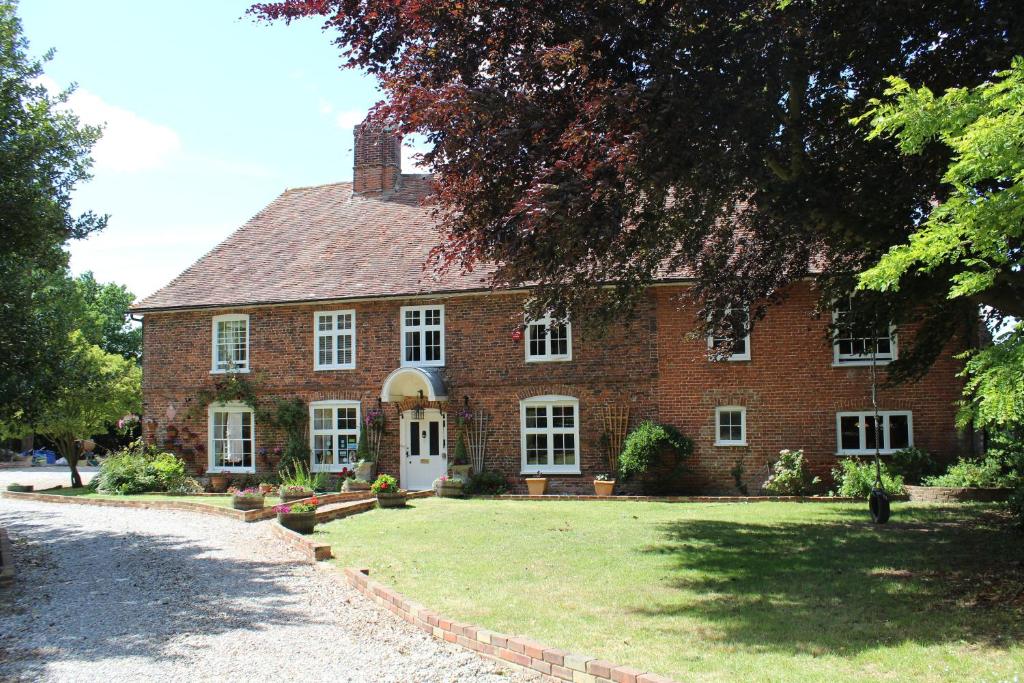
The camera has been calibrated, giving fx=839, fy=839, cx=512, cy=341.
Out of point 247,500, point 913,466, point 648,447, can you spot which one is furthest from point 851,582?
point 247,500

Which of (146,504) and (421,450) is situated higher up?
(421,450)

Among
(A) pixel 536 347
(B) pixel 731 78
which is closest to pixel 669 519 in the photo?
(A) pixel 536 347

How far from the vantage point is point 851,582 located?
32.7 ft

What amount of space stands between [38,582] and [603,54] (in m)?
10.2

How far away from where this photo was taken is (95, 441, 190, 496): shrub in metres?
23.7

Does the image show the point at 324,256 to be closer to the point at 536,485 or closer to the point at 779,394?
the point at 536,485

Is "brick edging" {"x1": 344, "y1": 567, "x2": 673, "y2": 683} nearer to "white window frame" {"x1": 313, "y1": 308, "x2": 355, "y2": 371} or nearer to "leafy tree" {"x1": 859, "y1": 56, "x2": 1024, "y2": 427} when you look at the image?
"leafy tree" {"x1": 859, "y1": 56, "x2": 1024, "y2": 427}

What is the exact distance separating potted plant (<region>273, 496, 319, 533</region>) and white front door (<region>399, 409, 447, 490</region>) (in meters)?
8.43

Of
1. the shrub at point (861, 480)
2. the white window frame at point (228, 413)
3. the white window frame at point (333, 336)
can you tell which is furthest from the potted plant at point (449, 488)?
the shrub at point (861, 480)

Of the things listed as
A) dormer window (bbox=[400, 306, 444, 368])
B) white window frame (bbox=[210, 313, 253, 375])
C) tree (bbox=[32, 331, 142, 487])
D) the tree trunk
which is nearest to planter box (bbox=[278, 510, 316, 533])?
dormer window (bbox=[400, 306, 444, 368])

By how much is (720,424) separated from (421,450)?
8360 mm

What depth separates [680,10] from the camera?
35.6 ft

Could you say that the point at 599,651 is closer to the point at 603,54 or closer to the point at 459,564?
the point at 459,564

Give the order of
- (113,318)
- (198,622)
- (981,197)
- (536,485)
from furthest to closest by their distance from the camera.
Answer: (113,318), (536,485), (198,622), (981,197)
